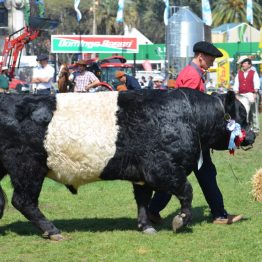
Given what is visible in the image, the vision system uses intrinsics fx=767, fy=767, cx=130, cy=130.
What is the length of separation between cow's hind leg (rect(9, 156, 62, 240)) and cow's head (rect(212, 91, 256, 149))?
205 cm

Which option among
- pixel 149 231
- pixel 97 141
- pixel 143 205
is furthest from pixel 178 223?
pixel 97 141

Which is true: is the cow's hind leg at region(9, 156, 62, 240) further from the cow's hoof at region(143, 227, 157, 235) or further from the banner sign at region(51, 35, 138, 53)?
the banner sign at region(51, 35, 138, 53)

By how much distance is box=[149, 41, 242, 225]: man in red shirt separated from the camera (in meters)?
8.55

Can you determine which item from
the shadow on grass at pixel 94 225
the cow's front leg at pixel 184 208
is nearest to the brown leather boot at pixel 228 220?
the shadow on grass at pixel 94 225

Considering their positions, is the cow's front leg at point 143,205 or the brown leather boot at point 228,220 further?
the brown leather boot at point 228,220

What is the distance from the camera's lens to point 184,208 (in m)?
7.97

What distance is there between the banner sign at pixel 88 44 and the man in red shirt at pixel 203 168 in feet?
110

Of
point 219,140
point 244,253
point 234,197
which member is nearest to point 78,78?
point 234,197

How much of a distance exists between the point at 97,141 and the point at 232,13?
79.2 metres

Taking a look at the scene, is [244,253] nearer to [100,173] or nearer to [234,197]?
[100,173]

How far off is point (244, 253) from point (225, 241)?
26.5 inches

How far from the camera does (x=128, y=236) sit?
802cm

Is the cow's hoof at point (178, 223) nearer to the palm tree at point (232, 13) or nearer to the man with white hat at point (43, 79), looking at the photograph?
the man with white hat at point (43, 79)

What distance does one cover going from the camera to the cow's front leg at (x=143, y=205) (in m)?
8.30
